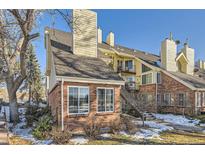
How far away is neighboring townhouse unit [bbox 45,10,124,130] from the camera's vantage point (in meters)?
6.02

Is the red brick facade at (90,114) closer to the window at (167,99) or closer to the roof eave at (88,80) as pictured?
the roof eave at (88,80)

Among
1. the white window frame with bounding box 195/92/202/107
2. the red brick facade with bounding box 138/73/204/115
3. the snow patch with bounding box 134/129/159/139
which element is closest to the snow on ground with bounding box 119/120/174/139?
the snow patch with bounding box 134/129/159/139

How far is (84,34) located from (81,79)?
5.84 feet

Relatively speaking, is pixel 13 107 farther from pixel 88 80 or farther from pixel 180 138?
pixel 180 138

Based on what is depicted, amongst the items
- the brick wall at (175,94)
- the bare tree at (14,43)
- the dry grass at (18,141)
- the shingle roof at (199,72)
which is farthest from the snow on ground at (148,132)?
the shingle roof at (199,72)

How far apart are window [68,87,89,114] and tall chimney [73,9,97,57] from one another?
1.58 metres

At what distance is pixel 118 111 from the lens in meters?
6.89

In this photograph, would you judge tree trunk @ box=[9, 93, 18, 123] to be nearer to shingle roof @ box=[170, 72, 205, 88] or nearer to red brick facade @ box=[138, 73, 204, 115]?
red brick facade @ box=[138, 73, 204, 115]

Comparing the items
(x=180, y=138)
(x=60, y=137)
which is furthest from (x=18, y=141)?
(x=180, y=138)

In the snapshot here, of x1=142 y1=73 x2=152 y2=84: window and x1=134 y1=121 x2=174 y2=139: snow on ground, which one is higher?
x1=142 y1=73 x2=152 y2=84: window

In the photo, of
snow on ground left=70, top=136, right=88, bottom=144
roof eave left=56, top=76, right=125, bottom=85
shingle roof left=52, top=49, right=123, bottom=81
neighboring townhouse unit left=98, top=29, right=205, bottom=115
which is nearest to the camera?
snow on ground left=70, top=136, right=88, bottom=144

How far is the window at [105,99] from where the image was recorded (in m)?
6.57

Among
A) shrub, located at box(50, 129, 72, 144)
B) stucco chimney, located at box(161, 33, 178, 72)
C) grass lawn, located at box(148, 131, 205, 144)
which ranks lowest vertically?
grass lawn, located at box(148, 131, 205, 144)
